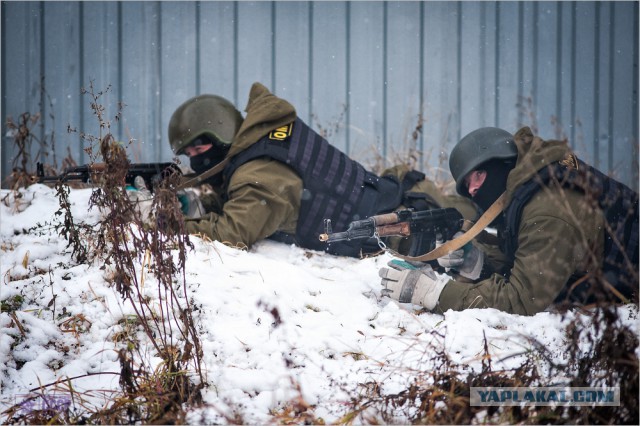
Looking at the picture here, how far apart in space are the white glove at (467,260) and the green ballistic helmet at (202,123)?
5.40 feet

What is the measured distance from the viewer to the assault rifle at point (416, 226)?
11.9 feet

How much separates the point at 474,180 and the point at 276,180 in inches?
46.5

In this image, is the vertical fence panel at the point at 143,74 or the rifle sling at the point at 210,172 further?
the vertical fence panel at the point at 143,74

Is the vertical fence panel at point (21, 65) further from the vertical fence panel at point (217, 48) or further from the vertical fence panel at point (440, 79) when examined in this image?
the vertical fence panel at point (440, 79)

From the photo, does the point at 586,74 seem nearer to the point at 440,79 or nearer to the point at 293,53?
the point at 440,79

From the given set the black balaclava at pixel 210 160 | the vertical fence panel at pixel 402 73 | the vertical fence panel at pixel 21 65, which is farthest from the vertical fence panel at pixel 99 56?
the vertical fence panel at pixel 402 73

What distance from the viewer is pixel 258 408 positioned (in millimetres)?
2365

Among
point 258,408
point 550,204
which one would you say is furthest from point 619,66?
point 258,408

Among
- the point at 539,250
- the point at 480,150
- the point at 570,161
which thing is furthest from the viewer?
the point at 480,150

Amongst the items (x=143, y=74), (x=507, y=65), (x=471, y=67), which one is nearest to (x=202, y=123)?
(x=143, y=74)

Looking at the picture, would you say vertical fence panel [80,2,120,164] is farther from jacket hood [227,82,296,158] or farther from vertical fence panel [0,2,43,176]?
jacket hood [227,82,296,158]

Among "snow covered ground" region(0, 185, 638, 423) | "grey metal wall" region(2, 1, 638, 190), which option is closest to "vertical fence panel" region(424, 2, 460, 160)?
"grey metal wall" region(2, 1, 638, 190)

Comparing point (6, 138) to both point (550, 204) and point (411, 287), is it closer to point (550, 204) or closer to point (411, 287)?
point (411, 287)

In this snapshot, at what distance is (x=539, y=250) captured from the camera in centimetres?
328
